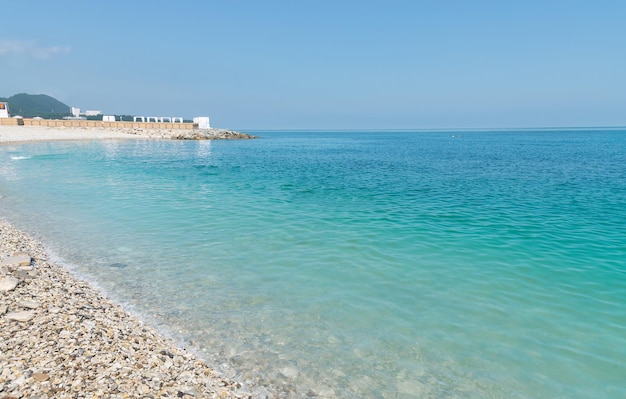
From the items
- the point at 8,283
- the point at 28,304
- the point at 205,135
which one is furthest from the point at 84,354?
the point at 205,135

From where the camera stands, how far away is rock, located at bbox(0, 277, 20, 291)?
8750 millimetres

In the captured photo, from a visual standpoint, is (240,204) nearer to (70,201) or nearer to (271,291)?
(70,201)

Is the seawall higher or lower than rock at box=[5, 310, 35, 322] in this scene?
higher

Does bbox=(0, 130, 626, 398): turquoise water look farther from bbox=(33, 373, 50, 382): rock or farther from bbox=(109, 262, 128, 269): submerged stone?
bbox=(33, 373, 50, 382): rock

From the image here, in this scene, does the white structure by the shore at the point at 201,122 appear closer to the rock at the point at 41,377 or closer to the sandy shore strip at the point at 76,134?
the sandy shore strip at the point at 76,134

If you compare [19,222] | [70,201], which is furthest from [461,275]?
[70,201]

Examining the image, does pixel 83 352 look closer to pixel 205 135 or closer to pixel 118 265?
pixel 118 265

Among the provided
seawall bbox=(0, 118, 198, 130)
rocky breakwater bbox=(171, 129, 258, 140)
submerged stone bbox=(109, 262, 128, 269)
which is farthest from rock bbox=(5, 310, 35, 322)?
seawall bbox=(0, 118, 198, 130)

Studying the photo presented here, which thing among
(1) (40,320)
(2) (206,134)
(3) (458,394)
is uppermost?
(2) (206,134)

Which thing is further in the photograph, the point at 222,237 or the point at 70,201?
the point at 70,201

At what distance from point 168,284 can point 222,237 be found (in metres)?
4.55

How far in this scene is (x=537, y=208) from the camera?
20500mm

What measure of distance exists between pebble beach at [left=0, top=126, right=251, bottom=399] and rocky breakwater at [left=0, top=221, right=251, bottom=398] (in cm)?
1

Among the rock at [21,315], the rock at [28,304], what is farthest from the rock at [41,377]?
the rock at [28,304]
